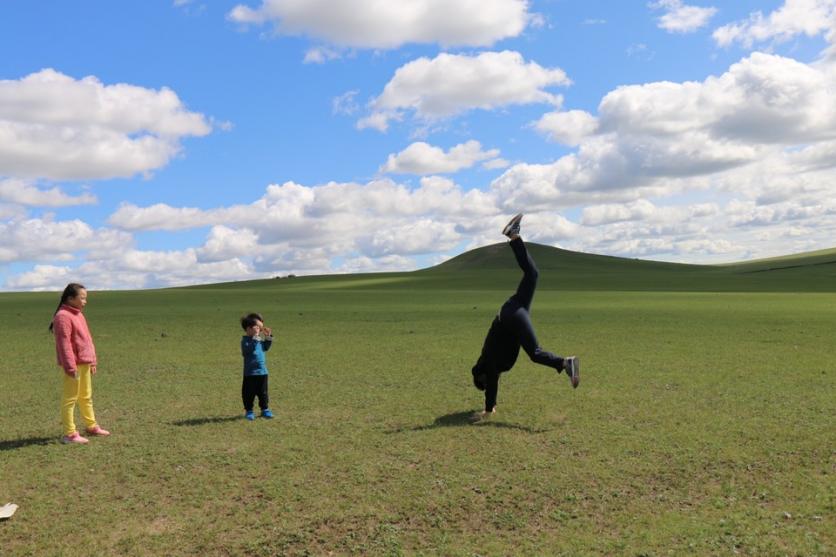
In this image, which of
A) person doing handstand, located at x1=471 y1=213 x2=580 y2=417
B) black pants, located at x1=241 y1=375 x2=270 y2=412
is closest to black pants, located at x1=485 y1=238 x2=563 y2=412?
person doing handstand, located at x1=471 y1=213 x2=580 y2=417

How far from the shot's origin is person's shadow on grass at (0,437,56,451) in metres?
8.75

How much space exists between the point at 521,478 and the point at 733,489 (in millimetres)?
2344

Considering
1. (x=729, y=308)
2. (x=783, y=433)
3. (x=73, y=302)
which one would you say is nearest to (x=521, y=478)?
(x=783, y=433)

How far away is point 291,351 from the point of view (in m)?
18.2

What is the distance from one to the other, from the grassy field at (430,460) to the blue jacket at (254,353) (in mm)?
A: 866

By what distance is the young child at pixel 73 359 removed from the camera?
8.87 m

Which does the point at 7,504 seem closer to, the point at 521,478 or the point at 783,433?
the point at 521,478

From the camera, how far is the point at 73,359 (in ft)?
29.3

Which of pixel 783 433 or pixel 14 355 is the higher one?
pixel 14 355

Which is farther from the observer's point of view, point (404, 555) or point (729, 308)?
point (729, 308)

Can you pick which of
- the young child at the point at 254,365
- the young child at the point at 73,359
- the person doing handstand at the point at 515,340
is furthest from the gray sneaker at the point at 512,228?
the young child at the point at 73,359

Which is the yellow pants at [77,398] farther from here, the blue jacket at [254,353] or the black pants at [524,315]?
the black pants at [524,315]

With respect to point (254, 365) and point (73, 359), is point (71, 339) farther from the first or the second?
point (254, 365)

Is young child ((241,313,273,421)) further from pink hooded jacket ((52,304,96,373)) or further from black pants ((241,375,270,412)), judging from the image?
pink hooded jacket ((52,304,96,373))
